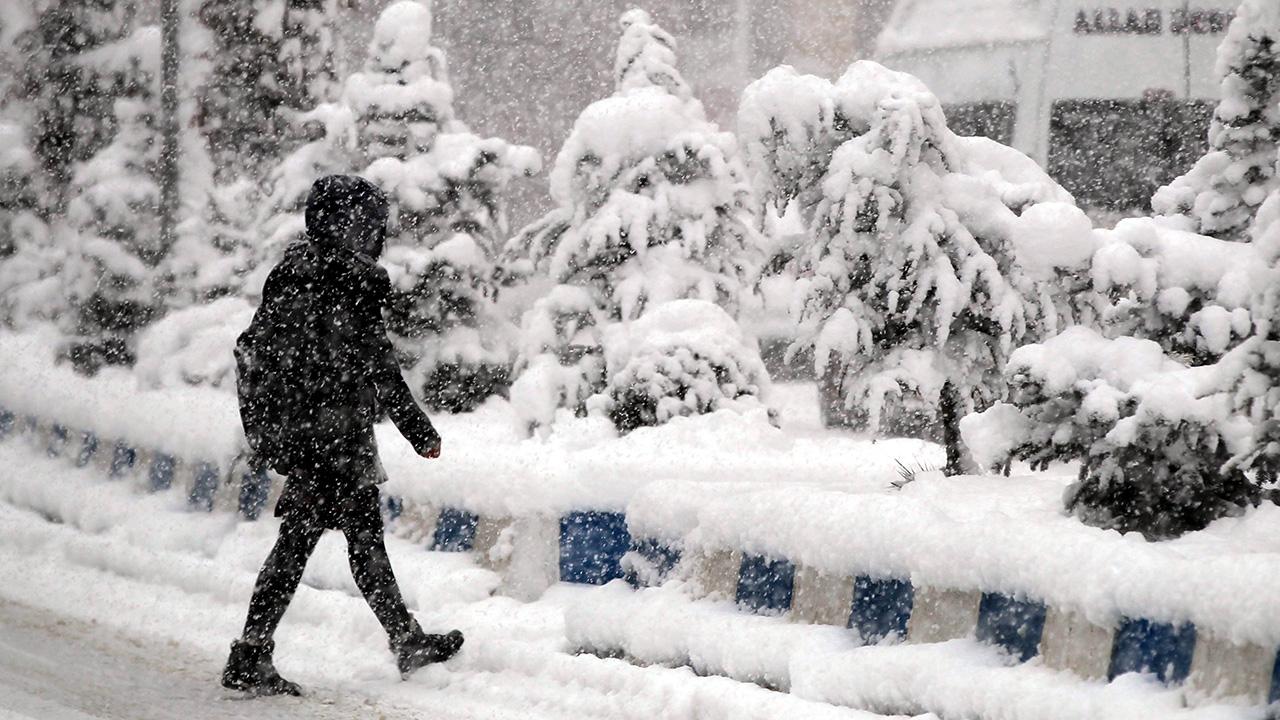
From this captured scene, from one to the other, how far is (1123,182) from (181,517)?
930cm

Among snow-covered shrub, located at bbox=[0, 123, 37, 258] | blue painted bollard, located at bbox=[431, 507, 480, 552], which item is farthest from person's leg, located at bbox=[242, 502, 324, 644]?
snow-covered shrub, located at bbox=[0, 123, 37, 258]

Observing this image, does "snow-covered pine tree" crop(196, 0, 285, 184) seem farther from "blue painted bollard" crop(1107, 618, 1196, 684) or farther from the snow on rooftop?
"blue painted bollard" crop(1107, 618, 1196, 684)

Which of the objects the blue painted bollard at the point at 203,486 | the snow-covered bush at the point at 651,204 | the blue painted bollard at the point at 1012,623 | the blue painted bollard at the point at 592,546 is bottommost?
the blue painted bollard at the point at 1012,623

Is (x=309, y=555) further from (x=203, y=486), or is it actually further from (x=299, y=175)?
(x=299, y=175)

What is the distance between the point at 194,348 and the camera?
546 inches

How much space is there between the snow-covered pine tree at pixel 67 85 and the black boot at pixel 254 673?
1304 centimetres

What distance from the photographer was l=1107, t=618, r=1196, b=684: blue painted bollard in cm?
462

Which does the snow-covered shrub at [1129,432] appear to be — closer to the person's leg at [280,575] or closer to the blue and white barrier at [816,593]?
the blue and white barrier at [816,593]

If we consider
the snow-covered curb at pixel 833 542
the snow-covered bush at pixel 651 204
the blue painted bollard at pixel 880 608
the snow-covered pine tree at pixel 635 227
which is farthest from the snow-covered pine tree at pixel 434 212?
the blue painted bollard at pixel 880 608

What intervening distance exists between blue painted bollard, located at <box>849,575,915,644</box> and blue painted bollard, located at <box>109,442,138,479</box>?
242 inches

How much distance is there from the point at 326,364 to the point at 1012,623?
277 centimetres

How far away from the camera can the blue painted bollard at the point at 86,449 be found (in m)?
11.4

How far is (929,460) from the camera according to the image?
877cm

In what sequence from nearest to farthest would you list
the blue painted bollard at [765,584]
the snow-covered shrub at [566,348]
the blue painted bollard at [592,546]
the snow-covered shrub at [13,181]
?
the blue painted bollard at [765,584] < the blue painted bollard at [592,546] < the snow-covered shrub at [566,348] < the snow-covered shrub at [13,181]
